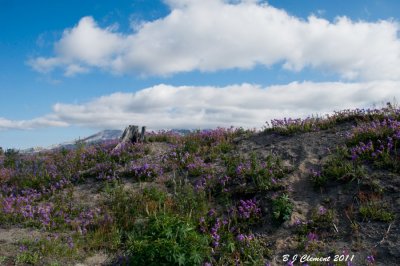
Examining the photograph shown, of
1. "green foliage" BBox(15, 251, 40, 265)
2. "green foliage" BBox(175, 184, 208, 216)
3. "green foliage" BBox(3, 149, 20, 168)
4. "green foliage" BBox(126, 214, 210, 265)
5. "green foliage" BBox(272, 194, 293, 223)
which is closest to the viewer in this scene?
"green foliage" BBox(126, 214, 210, 265)

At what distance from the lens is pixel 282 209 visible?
9.14m

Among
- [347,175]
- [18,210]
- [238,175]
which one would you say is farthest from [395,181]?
[18,210]

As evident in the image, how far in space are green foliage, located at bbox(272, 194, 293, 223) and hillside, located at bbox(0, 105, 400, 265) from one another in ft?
0.09

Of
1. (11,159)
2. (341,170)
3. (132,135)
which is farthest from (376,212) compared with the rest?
(11,159)

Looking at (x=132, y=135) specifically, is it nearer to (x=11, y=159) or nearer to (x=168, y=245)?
(x=11, y=159)

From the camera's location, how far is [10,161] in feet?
56.4

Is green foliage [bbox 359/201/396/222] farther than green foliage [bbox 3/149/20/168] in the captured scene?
No

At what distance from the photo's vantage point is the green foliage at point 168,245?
6906 mm

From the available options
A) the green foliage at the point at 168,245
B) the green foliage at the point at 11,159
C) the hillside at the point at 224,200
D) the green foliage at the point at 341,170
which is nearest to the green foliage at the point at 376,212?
the hillside at the point at 224,200

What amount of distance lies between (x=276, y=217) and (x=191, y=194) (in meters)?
2.56

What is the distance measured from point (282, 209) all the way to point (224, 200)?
1.87 m

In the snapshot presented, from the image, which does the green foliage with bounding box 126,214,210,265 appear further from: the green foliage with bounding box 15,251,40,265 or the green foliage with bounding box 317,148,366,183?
the green foliage with bounding box 317,148,366,183

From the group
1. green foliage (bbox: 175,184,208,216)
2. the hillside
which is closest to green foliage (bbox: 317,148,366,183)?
the hillside

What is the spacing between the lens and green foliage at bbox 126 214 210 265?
6.91 m
